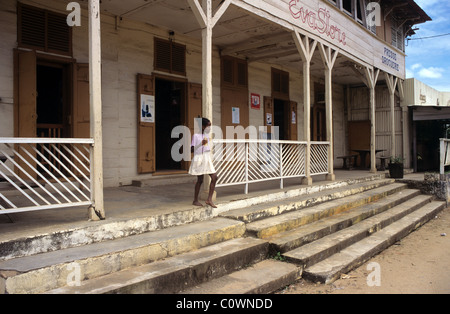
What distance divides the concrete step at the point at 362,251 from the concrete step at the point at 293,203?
1.17m

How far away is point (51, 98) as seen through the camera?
6137 mm

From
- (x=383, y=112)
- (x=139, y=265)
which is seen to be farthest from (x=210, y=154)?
(x=383, y=112)

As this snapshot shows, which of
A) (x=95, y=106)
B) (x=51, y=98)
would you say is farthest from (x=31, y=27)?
(x=95, y=106)

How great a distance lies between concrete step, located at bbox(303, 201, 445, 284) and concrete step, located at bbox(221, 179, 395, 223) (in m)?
1.17

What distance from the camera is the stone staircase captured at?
2812 millimetres

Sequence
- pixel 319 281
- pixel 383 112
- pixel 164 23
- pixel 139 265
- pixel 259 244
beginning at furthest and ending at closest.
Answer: pixel 383 112 < pixel 164 23 < pixel 259 244 < pixel 319 281 < pixel 139 265

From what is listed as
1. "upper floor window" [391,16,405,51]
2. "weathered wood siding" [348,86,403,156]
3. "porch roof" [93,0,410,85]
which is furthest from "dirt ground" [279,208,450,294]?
"upper floor window" [391,16,405,51]

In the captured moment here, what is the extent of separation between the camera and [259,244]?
13.5 ft

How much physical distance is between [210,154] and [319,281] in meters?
2.22

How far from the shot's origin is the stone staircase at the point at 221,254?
2.81 meters

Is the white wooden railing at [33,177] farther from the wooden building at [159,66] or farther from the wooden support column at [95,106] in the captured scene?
the wooden building at [159,66]

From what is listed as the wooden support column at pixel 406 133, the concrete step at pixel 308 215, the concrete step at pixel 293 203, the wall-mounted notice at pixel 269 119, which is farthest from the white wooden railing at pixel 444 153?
the wall-mounted notice at pixel 269 119

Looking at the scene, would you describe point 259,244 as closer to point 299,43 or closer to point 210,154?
point 210,154
